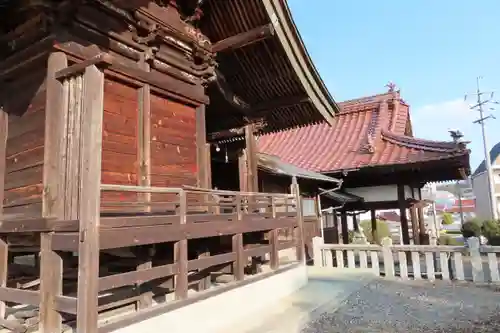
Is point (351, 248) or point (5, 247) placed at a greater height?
point (5, 247)

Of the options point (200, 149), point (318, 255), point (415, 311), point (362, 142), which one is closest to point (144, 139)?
point (200, 149)

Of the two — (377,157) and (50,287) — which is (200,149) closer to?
(50,287)

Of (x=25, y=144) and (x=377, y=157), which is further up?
(x=377, y=157)

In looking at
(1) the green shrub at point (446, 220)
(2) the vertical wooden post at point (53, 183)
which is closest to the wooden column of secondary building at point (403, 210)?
(2) the vertical wooden post at point (53, 183)

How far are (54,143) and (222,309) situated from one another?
3.07m

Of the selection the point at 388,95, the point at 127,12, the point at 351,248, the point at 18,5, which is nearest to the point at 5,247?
the point at 18,5

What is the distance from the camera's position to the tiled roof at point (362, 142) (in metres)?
12.6

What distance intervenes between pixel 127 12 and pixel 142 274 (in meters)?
3.50

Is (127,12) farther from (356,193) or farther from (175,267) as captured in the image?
(356,193)

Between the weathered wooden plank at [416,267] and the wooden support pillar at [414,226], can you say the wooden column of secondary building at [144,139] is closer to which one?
the weathered wooden plank at [416,267]

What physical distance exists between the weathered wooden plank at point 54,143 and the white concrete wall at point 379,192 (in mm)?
12215

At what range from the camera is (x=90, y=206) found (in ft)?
10.8

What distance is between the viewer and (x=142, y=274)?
379 cm

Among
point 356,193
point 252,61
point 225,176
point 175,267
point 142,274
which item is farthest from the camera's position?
point 356,193
